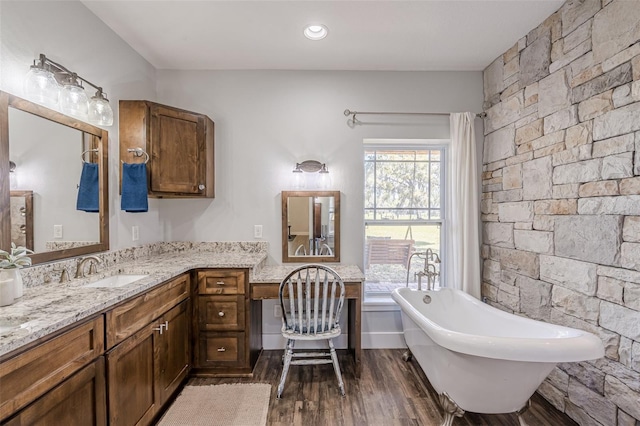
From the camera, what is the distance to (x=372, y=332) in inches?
112

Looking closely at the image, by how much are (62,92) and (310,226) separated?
2.02 m

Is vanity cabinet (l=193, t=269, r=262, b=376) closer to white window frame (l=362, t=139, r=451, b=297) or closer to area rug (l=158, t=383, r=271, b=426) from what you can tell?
area rug (l=158, t=383, r=271, b=426)

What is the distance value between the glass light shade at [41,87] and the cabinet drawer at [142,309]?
4.01 ft

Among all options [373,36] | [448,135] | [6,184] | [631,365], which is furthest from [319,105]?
[631,365]

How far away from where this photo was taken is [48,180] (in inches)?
66.0

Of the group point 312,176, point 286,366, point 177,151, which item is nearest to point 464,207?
point 312,176

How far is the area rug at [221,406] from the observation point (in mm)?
1842

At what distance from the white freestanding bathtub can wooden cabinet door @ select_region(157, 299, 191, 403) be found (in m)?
1.68

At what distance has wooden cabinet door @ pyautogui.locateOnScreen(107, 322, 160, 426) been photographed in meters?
1.41

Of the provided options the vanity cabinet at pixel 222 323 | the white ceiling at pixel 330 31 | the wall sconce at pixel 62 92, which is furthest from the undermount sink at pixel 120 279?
the white ceiling at pixel 330 31

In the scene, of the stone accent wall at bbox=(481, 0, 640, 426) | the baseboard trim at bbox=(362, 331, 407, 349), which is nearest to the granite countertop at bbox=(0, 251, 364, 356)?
the baseboard trim at bbox=(362, 331, 407, 349)

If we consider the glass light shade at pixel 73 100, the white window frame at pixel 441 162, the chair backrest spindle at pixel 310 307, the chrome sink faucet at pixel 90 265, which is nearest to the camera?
the glass light shade at pixel 73 100

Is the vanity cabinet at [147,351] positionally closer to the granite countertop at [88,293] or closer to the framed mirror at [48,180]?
the granite countertop at [88,293]

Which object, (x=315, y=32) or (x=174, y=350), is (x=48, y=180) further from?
(x=315, y=32)
